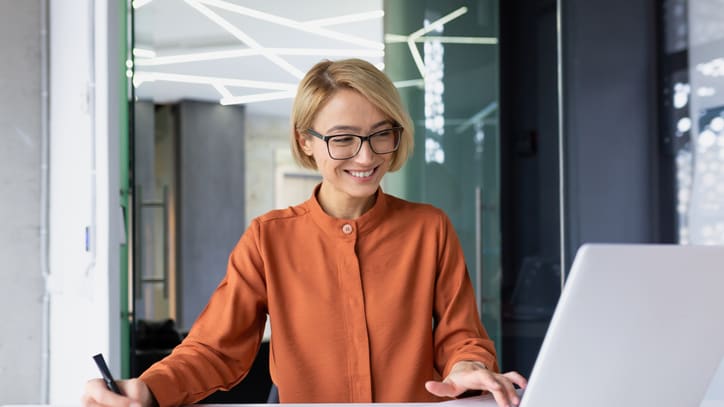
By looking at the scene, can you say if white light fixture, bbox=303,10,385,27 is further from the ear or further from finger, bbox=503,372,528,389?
finger, bbox=503,372,528,389

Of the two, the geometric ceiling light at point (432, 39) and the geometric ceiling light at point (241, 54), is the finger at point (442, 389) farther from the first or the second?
the geometric ceiling light at point (432, 39)

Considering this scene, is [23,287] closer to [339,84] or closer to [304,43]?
[304,43]

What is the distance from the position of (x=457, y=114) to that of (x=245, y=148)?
1099 millimetres

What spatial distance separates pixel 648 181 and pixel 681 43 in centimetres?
77

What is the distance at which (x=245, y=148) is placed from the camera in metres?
3.39

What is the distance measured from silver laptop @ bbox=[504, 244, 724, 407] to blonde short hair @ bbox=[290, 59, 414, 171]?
0.69 meters

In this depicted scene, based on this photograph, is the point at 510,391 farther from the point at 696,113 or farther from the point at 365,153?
the point at 696,113

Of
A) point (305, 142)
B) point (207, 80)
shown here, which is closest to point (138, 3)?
point (207, 80)

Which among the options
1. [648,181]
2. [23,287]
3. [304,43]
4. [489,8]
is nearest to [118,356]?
[23,287]

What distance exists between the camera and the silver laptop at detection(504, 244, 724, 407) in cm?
75

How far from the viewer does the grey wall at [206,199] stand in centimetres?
334

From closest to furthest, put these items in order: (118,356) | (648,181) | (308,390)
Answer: (308,390)
(118,356)
(648,181)

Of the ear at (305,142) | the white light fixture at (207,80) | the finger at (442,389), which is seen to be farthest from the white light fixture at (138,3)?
the finger at (442,389)

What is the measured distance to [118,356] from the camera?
2.89 metres
